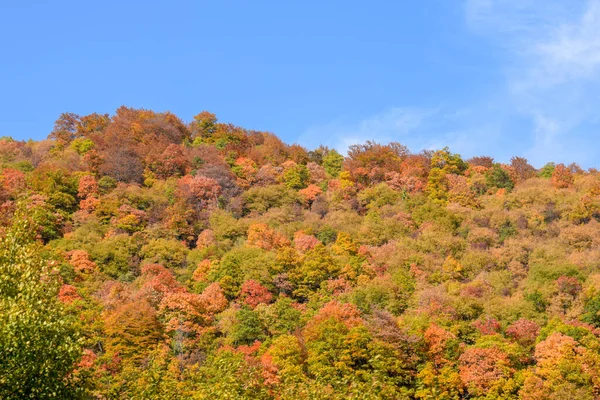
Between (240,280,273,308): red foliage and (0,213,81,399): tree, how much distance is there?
1377 inches

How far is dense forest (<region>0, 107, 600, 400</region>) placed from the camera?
23.8 meters

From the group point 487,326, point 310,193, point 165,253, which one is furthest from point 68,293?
point 310,193

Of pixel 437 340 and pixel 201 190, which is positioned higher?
pixel 201 190

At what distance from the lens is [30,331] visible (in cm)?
1662

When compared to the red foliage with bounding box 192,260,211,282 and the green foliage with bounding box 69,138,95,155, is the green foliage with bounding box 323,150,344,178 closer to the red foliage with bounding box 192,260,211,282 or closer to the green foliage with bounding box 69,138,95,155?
the green foliage with bounding box 69,138,95,155

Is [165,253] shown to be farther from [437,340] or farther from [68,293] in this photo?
[437,340]

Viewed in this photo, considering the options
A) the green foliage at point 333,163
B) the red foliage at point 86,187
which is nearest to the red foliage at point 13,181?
the red foliage at point 86,187

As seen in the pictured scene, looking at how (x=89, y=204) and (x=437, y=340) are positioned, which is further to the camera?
(x=89, y=204)

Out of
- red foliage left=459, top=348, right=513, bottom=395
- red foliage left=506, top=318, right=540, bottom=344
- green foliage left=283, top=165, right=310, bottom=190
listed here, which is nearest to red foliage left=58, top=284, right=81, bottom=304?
red foliage left=459, top=348, right=513, bottom=395

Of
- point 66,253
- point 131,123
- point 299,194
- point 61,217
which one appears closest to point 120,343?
point 66,253

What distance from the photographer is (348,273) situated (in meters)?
57.0

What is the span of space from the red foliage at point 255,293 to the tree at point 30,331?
115 feet

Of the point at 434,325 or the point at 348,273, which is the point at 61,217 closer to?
the point at 348,273

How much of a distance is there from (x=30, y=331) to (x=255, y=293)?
37992 millimetres
